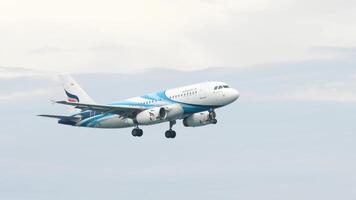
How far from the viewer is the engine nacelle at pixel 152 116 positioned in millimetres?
120500

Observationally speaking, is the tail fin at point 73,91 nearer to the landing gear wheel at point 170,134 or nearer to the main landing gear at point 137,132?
the main landing gear at point 137,132

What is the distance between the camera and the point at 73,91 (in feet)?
479

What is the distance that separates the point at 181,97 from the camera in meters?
121

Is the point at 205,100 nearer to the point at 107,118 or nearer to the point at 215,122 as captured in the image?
the point at 215,122

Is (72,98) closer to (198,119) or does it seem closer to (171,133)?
(171,133)

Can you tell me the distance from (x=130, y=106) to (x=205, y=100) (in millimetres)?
12552

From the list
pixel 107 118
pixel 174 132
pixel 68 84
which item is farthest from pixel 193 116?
pixel 68 84

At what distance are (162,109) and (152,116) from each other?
1842mm

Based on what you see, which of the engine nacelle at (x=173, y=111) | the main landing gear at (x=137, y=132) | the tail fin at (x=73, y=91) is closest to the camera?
the engine nacelle at (x=173, y=111)

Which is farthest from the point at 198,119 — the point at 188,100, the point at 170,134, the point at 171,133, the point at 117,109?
the point at 117,109

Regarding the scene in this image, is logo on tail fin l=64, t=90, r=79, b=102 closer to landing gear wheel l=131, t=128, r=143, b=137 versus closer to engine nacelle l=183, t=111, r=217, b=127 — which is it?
landing gear wheel l=131, t=128, r=143, b=137

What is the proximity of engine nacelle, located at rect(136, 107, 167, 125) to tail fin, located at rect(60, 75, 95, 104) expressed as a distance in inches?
891

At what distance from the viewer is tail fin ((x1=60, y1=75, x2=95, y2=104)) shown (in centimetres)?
14475

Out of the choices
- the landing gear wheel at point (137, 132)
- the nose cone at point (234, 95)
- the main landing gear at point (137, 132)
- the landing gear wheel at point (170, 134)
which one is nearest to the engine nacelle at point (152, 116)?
the main landing gear at point (137, 132)
